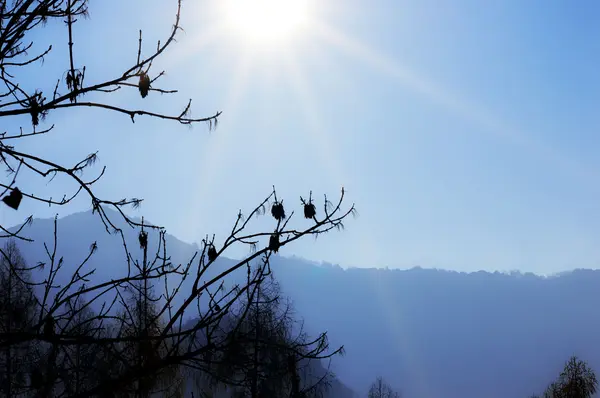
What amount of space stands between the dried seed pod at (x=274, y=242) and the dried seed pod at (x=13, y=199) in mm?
1146

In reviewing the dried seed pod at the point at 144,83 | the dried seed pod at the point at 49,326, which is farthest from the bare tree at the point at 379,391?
the dried seed pod at the point at 144,83

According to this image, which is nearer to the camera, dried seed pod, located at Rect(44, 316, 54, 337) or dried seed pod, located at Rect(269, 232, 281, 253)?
dried seed pod, located at Rect(269, 232, 281, 253)

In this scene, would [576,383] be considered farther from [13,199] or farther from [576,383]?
[13,199]

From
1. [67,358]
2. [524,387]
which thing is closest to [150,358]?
[67,358]

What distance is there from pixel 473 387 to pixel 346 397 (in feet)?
320

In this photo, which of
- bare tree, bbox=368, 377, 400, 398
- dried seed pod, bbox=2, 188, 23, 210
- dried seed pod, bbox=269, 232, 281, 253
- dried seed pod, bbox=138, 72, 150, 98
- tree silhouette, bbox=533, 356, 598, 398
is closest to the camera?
dried seed pod, bbox=269, 232, 281, 253

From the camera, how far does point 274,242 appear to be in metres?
1.87

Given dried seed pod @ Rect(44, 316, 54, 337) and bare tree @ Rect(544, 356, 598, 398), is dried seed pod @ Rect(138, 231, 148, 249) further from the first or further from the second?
bare tree @ Rect(544, 356, 598, 398)

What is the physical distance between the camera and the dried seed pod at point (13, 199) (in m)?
2.13

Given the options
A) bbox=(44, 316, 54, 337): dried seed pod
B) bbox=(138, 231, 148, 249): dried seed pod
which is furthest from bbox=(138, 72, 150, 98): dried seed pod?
bbox=(44, 316, 54, 337): dried seed pod

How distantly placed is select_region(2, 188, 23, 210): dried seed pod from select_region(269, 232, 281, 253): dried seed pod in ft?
3.76

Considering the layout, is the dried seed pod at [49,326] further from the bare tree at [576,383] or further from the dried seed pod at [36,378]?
the bare tree at [576,383]

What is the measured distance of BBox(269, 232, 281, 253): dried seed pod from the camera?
6.08 feet

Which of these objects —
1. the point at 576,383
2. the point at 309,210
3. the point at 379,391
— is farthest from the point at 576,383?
the point at 309,210
